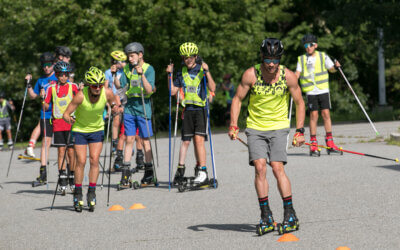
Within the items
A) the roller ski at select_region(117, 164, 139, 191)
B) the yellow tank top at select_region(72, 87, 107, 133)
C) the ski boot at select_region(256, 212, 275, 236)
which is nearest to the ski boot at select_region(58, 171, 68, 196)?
the roller ski at select_region(117, 164, 139, 191)

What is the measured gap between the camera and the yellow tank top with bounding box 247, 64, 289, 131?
24.3 feet

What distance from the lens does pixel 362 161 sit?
12.5 metres

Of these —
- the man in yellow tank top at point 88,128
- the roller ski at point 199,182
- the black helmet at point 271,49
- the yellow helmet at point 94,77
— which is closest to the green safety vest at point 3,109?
the roller ski at point 199,182

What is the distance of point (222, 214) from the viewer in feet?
27.5

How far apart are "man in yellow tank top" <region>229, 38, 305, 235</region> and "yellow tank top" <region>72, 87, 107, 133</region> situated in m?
2.28

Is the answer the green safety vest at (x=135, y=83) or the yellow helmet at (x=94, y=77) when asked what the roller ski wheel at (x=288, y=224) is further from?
the green safety vest at (x=135, y=83)

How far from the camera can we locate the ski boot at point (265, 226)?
23.3 feet

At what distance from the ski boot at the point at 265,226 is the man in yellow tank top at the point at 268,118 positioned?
0.13 metres

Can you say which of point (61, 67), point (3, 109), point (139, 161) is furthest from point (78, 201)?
point (3, 109)

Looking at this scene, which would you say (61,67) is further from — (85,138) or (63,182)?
(63,182)

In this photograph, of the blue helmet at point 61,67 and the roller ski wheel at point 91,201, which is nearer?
the roller ski wheel at point 91,201

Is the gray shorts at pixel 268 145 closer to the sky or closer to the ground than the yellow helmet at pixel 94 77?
closer to the ground

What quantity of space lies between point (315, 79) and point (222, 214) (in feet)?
19.6

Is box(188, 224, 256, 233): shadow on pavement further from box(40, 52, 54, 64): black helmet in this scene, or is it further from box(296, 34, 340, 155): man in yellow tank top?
box(296, 34, 340, 155): man in yellow tank top
